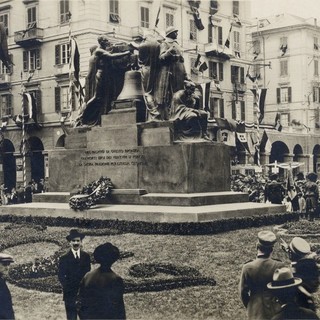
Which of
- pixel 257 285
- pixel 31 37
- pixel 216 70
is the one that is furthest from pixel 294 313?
pixel 216 70

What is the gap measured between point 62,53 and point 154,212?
28886mm

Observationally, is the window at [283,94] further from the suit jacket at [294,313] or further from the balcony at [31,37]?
the suit jacket at [294,313]

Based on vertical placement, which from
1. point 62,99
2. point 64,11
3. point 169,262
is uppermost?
point 64,11

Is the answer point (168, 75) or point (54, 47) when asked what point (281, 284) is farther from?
point (54, 47)

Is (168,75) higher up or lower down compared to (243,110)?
lower down

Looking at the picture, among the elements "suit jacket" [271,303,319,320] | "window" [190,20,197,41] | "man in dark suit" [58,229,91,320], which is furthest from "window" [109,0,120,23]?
"suit jacket" [271,303,319,320]

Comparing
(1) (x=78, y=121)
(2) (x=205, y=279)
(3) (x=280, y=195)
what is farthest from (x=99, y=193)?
(2) (x=205, y=279)

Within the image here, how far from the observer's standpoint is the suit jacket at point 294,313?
16.7ft

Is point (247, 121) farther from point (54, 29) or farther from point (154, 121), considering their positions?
point (154, 121)

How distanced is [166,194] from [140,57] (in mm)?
3926

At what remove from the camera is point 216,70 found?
163ft

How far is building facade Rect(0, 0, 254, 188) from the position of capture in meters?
40.1

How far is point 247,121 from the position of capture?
52156 millimetres

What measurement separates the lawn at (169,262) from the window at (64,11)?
26889 mm
